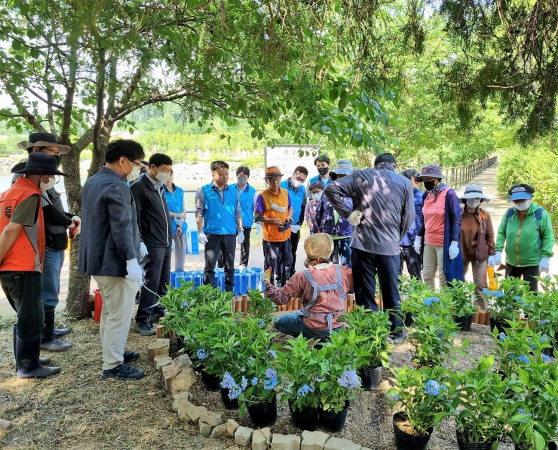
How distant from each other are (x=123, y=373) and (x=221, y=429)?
1.17 m

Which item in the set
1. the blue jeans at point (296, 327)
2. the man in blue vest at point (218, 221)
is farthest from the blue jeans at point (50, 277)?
the blue jeans at point (296, 327)

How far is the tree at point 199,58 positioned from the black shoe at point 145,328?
0.83 m

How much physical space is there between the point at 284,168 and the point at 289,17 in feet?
A: 18.7

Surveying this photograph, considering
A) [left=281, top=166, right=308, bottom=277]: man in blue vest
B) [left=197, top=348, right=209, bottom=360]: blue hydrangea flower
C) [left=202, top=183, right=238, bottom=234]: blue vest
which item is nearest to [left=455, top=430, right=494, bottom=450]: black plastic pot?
[left=197, top=348, right=209, bottom=360]: blue hydrangea flower

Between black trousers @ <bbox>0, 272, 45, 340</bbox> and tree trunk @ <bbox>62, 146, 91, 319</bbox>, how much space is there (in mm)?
1394

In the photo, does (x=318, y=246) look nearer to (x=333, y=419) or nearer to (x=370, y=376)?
(x=370, y=376)

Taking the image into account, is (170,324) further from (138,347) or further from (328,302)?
(328,302)

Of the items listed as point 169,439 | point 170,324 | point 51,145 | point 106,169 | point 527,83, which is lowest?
point 169,439

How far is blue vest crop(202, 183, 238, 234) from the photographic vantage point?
220 inches

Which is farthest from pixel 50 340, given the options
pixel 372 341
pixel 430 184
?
pixel 430 184

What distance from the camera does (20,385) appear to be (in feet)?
11.0

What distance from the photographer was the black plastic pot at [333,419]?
261 centimetres

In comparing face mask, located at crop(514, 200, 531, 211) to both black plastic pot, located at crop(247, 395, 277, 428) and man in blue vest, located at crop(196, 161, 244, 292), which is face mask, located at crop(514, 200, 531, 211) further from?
black plastic pot, located at crop(247, 395, 277, 428)

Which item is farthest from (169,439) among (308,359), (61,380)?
(61,380)
